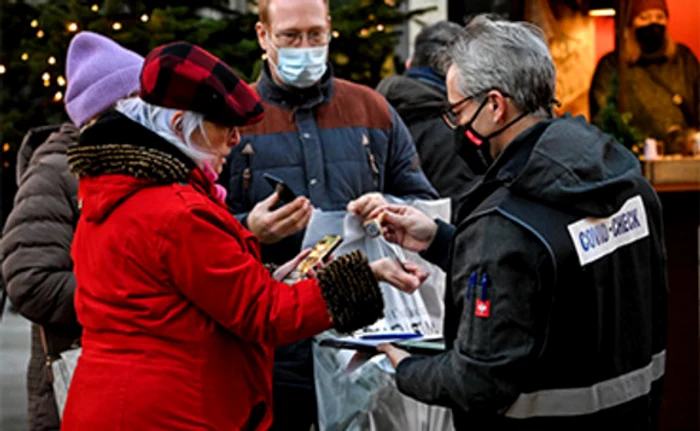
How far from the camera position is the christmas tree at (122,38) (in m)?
6.72

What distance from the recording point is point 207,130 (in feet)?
10.4

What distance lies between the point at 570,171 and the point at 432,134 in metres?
2.76

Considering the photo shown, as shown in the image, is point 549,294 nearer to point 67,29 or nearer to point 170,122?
point 170,122

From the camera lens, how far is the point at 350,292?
3.23 metres

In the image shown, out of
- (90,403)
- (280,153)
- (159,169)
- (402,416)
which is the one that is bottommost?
(402,416)

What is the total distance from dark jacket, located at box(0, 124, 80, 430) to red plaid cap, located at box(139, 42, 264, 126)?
155 cm

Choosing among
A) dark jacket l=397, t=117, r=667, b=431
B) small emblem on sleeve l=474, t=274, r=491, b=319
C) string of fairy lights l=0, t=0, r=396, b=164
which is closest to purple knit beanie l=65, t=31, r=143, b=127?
dark jacket l=397, t=117, r=667, b=431

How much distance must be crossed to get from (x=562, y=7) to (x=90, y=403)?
476 centimetres

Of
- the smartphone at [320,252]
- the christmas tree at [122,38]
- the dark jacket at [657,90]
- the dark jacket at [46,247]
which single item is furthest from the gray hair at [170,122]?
the dark jacket at [657,90]

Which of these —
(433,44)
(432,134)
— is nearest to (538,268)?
(432,134)

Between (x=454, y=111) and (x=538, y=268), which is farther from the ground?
(x=454, y=111)

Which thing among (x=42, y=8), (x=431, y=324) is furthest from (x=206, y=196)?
(x=42, y=8)

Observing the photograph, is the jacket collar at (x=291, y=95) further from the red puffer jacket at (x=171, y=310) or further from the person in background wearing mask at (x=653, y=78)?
the person in background wearing mask at (x=653, y=78)

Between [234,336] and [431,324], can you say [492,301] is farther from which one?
[431,324]
